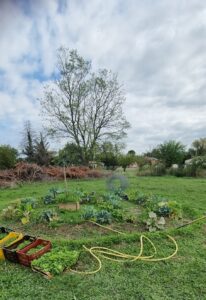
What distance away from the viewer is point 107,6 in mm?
4719

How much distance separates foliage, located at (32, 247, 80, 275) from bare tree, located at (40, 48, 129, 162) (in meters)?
13.8

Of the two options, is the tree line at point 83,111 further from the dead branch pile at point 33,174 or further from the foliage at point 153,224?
the foliage at point 153,224

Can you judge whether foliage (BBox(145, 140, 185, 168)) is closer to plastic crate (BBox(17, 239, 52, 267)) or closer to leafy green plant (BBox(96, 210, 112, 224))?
leafy green plant (BBox(96, 210, 112, 224))

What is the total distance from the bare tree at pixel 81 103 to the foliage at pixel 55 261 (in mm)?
13845

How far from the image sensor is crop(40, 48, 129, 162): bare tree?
16.2 metres

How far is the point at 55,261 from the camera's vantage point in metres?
2.17

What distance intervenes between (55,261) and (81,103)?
48.4ft

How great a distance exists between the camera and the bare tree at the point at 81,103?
16156mm

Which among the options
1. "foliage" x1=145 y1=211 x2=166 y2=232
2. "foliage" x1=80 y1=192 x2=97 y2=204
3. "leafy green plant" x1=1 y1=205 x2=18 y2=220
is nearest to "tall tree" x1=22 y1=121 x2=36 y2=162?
"foliage" x1=80 y1=192 x2=97 y2=204

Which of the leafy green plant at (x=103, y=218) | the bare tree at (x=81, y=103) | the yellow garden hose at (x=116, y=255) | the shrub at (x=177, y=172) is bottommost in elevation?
the yellow garden hose at (x=116, y=255)

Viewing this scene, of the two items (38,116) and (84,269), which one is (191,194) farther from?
(38,116)

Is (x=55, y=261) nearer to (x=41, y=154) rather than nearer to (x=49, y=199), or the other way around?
(x=49, y=199)

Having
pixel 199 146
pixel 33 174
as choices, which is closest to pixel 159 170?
pixel 33 174

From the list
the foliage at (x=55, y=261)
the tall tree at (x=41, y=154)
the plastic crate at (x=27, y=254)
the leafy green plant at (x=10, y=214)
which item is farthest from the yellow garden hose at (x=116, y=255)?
the tall tree at (x=41, y=154)
